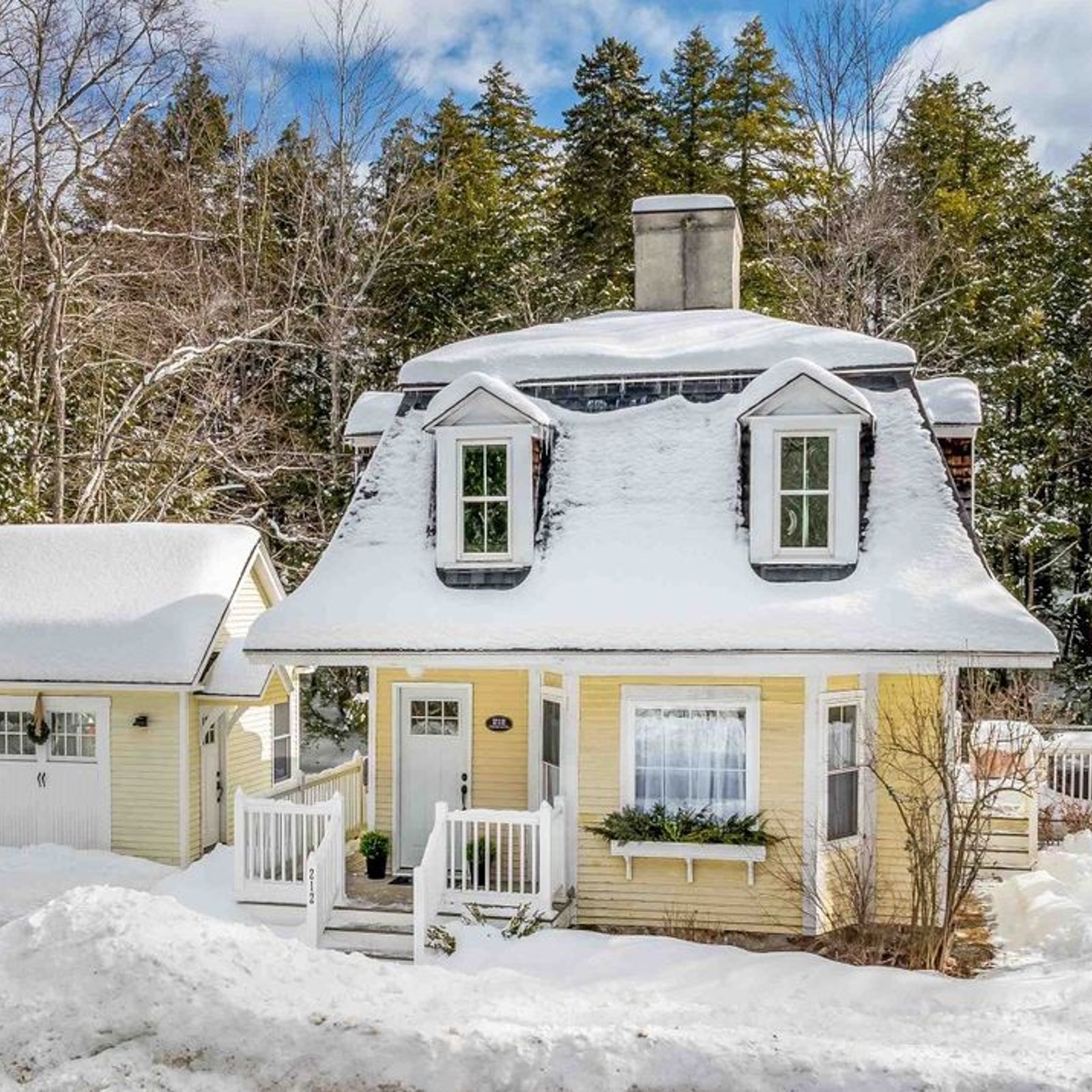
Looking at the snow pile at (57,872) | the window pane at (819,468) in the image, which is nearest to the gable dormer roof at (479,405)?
the window pane at (819,468)

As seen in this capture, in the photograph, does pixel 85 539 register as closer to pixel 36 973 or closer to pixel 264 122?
pixel 36 973

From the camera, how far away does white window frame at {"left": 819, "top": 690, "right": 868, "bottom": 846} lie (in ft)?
A: 32.7

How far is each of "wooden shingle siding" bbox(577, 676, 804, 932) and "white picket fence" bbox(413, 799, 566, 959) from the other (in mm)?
382

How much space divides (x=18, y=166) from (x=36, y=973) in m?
17.0

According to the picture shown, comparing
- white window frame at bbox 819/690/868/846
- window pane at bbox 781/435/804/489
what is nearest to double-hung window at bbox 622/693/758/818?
white window frame at bbox 819/690/868/846

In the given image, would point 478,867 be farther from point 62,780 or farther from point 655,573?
point 62,780

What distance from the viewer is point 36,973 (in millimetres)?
7133

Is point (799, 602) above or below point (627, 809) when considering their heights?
above

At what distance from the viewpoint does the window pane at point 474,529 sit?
11.0m

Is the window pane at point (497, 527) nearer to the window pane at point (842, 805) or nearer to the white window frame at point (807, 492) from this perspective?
the white window frame at point (807, 492)

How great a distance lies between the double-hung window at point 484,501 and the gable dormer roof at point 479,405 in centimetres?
28

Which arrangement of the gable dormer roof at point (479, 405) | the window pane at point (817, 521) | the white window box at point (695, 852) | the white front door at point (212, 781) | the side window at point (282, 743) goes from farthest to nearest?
the side window at point (282, 743), the white front door at point (212, 781), the gable dormer roof at point (479, 405), the window pane at point (817, 521), the white window box at point (695, 852)

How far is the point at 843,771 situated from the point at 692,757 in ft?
4.96

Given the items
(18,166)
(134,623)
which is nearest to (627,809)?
(134,623)
